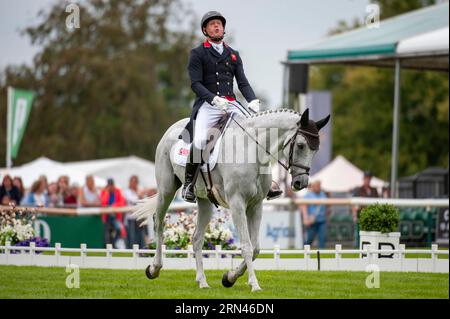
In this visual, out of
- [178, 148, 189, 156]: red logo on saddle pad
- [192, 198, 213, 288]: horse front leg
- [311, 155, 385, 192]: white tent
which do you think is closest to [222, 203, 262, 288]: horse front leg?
[192, 198, 213, 288]: horse front leg

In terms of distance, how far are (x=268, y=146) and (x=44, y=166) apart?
23402mm

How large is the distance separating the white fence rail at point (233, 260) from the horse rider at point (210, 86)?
2742 mm

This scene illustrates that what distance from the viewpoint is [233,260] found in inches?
597

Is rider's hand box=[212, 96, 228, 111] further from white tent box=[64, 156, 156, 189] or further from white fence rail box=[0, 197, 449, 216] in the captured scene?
white tent box=[64, 156, 156, 189]

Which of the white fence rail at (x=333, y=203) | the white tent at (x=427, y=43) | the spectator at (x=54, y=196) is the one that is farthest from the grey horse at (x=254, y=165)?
the white tent at (x=427, y=43)

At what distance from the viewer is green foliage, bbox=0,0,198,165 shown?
54406 millimetres

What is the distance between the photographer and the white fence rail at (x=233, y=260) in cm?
1457

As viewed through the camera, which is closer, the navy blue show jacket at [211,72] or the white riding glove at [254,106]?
the white riding glove at [254,106]

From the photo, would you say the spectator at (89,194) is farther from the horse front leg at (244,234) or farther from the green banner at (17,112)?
the horse front leg at (244,234)

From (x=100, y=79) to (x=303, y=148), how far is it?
45350 mm

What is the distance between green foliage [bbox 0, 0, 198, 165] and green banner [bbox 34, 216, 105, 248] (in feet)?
103

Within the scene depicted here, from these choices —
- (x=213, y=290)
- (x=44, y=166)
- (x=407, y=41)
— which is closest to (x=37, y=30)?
(x=44, y=166)

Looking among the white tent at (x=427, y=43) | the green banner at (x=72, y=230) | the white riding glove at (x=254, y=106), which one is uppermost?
the white tent at (x=427, y=43)
